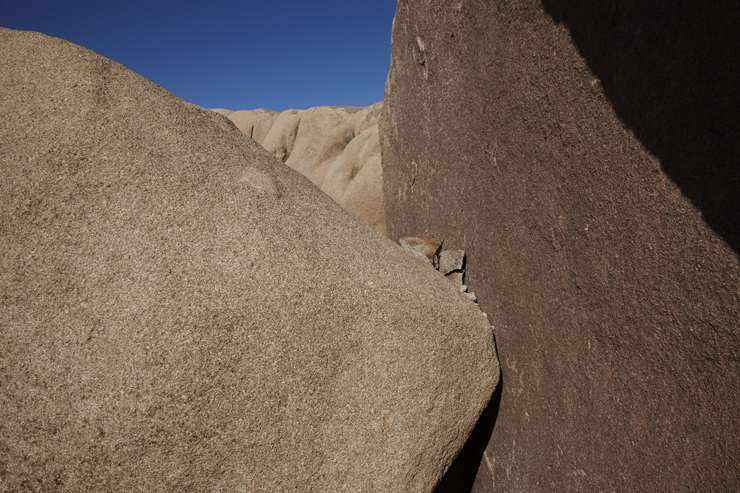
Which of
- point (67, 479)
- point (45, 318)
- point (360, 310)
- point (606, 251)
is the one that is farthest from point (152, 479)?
point (606, 251)

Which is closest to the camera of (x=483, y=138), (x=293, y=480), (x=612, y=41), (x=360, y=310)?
(x=612, y=41)

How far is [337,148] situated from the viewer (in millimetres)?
7688

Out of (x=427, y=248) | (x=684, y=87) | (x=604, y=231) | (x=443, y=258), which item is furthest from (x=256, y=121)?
(x=684, y=87)

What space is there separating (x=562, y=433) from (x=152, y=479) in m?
1.26

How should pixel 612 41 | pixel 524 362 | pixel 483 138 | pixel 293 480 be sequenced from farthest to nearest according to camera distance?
pixel 483 138 → pixel 524 362 → pixel 293 480 → pixel 612 41

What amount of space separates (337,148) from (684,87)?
23.3ft

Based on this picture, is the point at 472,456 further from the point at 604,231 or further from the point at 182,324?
the point at 182,324

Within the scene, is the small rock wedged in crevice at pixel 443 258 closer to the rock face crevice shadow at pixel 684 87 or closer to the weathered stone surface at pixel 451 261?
the weathered stone surface at pixel 451 261

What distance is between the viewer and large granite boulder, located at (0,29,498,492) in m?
1.18

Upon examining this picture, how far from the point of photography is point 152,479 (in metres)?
1.18

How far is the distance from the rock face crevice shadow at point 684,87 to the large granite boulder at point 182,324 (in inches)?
34.9

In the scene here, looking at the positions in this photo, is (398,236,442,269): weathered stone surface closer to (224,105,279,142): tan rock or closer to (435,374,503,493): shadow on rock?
(435,374,503,493): shadow on rock

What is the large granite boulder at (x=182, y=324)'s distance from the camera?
3.89ft

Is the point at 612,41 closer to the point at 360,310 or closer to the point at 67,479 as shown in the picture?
the point at 360,310
